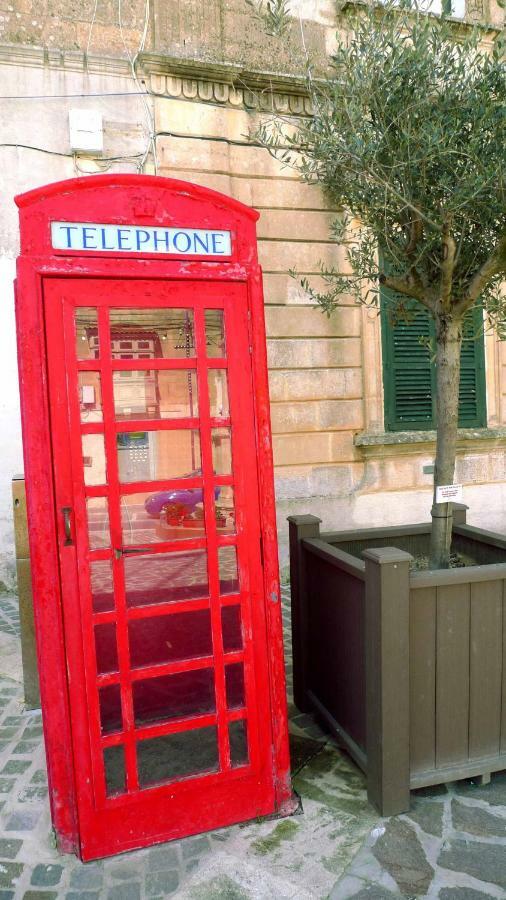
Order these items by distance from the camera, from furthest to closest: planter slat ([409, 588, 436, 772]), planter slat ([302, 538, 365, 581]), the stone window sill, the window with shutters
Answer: the window with shutters < the stone window sill < planter slat ([302, 538, 365, 581]) < planter slat ([409, 588, 436, 772])

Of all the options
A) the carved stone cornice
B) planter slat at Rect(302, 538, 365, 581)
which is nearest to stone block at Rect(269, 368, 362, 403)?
the carved stone cornice

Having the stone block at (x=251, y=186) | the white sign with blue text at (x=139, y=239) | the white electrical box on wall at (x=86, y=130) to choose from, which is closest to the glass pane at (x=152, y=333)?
the white sign with blue text at (x=139, y=239)

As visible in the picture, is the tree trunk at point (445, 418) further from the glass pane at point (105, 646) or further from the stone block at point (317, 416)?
the stone block at point (317, 416)

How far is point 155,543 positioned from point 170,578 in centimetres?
19

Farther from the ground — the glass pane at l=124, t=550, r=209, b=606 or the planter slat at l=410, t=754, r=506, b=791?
the glass pane at l=124, t=550, r=209, b=606

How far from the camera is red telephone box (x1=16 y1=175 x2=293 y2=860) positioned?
8.05 ft

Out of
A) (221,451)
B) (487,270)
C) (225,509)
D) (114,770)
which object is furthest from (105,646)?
(487,270)

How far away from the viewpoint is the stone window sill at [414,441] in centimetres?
760

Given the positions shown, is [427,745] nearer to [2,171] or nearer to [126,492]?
[126,492]

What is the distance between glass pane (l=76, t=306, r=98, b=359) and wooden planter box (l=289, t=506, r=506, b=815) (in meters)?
1.49

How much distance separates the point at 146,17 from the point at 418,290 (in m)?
5.21

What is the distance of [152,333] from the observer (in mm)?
2590

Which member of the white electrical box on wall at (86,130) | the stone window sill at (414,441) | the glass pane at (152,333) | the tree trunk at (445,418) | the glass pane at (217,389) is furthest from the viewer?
the stone window sill at (414,441)

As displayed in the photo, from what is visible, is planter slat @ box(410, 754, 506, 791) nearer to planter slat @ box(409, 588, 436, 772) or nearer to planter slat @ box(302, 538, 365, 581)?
planter slat @ box(409, 588, 436, 772)
